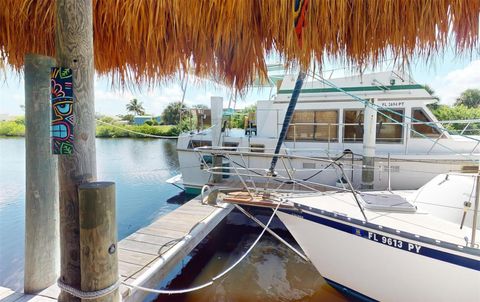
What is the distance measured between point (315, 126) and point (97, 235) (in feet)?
22.1

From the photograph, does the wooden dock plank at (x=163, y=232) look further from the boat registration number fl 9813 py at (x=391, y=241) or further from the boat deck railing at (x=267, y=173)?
the boat registration number fl 9813 py at (x=391, y=241)

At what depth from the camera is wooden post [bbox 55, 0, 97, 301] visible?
4.17 feet

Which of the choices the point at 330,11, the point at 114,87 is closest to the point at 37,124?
the point at 114,87

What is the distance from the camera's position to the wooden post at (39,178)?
2316mm

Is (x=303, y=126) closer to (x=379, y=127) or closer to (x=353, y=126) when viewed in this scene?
(x=353, y=126)

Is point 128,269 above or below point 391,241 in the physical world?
below

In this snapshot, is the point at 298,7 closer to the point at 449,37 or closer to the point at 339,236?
the point at 449,37

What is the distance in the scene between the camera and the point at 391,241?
9.75 feet

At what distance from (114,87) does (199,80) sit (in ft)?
1.93

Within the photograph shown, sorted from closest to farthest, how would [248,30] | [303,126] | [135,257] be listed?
1. [248,30]
2. [135,257]
3. [303,126]

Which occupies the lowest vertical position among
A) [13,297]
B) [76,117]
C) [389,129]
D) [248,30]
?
[13,297]

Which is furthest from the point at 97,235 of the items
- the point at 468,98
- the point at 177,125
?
the point at 468,98

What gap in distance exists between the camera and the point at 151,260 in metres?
3.54

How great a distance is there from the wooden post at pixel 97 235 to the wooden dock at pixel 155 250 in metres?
1.61
